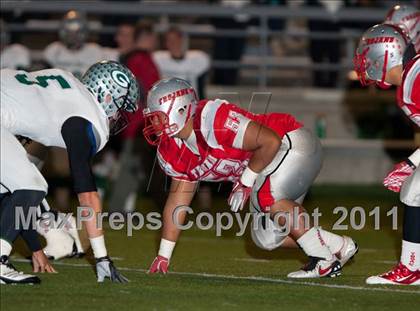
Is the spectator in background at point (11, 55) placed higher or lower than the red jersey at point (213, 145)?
lower

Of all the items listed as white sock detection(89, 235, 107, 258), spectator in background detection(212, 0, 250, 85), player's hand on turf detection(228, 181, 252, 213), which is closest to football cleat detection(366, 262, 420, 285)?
player's hand on turf detection(228, 181, 252, 213)

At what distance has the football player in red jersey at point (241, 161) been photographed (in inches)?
272

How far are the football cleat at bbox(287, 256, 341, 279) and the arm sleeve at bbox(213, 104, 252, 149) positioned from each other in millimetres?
917

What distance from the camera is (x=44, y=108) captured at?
6.56 meters

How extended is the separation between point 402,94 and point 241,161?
1049 mm

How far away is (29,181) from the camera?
636 cm

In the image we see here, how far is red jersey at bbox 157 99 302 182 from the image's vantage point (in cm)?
693

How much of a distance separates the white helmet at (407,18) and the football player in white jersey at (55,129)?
153 inches

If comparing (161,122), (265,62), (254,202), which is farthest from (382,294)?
(265,62)

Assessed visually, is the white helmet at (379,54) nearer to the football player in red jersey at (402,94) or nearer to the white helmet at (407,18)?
the football player in red jersey at (402,94)

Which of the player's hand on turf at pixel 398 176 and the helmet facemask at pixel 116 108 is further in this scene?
the player's hand on turf at pixel 398 176

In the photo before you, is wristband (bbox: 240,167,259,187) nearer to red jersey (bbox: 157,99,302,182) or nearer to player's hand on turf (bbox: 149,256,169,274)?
red jersey (bbox: 157,99,302,182)

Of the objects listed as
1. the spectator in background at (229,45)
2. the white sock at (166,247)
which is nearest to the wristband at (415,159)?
the white sock at (166,247)

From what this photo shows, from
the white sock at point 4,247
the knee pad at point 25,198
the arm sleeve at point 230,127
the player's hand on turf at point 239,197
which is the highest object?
the arm sleeve at point 230,127
